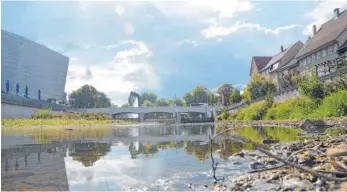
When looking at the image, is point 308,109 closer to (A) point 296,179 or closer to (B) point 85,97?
(A) point 296,179

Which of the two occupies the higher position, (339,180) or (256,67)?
(256,67)

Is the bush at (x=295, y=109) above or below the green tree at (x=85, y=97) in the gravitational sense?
below

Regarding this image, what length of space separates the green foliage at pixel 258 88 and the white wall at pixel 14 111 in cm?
4290

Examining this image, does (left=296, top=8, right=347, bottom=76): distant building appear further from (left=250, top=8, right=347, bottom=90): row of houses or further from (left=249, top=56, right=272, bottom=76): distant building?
(left=249, top=56, right=272, bottom=76): distant building

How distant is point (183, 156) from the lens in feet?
38.3

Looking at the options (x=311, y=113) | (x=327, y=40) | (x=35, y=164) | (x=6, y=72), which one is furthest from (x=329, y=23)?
(x=6, y=72)

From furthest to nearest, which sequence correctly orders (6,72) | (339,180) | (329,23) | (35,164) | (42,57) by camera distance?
(42,57)
(6,72)
(329,23)
(35,164)
(339,180)

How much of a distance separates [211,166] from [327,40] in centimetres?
4581

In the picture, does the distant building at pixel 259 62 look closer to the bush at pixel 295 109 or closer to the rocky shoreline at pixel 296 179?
the bush at pixel 295 109

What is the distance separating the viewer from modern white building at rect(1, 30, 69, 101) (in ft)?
387

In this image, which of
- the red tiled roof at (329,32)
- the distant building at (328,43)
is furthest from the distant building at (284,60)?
the red tiled roof at (329,32)

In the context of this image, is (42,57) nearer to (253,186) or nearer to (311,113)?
(311,113)

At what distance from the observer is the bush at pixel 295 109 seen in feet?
97.4

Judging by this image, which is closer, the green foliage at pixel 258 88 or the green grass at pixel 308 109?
the green grass at pixel 308 109
